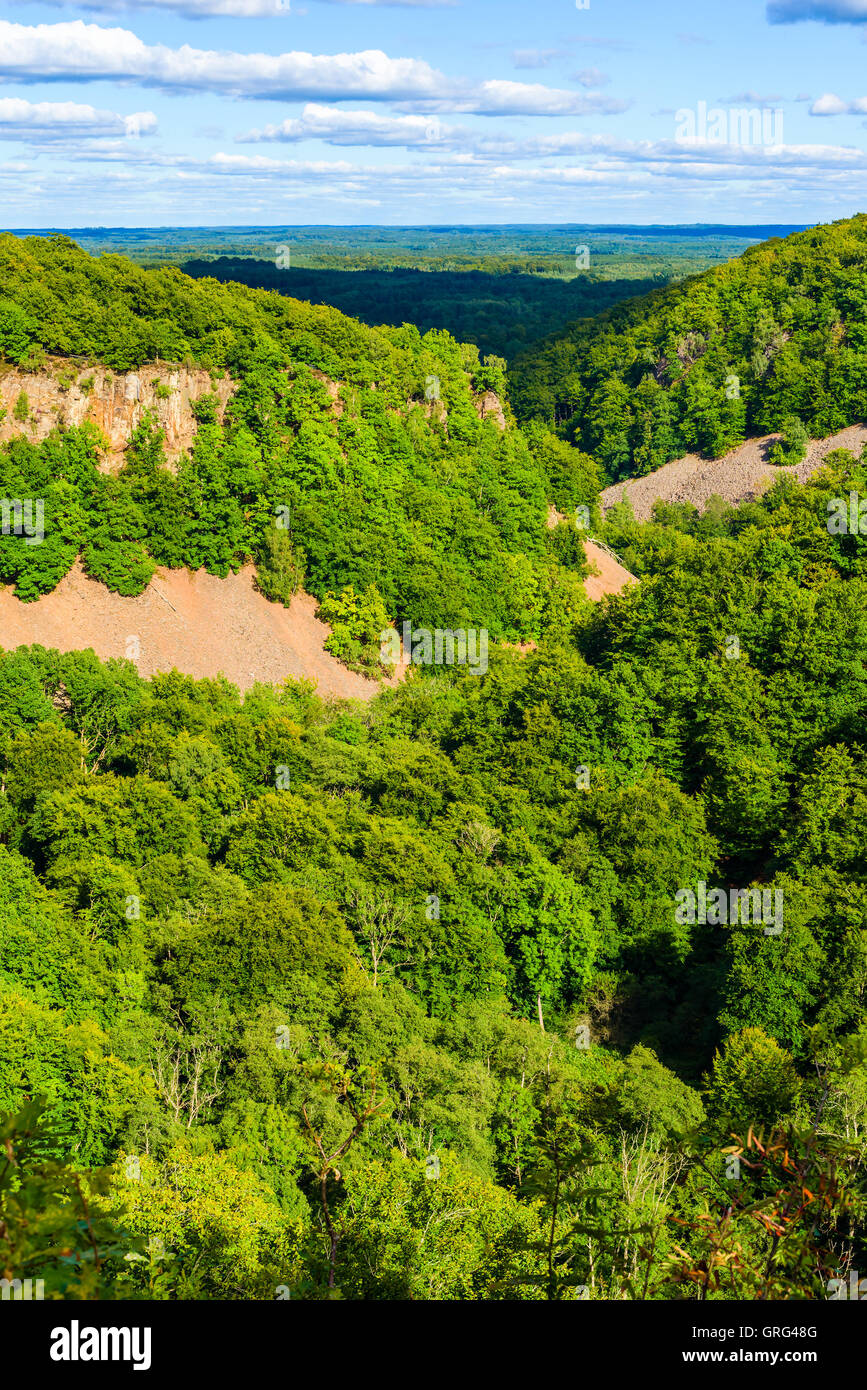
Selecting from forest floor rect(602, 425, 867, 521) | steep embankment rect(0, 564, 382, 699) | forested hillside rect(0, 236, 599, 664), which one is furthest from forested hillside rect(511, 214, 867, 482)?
steep embankment rect(0, 564, 382, 699)

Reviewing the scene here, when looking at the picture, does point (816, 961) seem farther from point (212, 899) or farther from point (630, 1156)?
point (212, 899)

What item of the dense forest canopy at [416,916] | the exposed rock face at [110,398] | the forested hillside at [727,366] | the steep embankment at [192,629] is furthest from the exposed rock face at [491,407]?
the forested hillside at [727,366]

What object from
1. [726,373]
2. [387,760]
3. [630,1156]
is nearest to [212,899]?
[387,760]

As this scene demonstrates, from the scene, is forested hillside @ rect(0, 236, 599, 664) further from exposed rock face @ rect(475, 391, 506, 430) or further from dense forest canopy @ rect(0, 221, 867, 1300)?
exposed rock face @ rect(475, 391, 506, 430)

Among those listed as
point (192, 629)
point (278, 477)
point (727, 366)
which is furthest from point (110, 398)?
point (727, 366)

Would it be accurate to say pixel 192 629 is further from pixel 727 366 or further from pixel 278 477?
pixel 727 366

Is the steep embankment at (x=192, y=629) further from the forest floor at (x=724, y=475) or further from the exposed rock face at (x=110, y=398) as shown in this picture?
the forest floor at (x=724, y=475)
